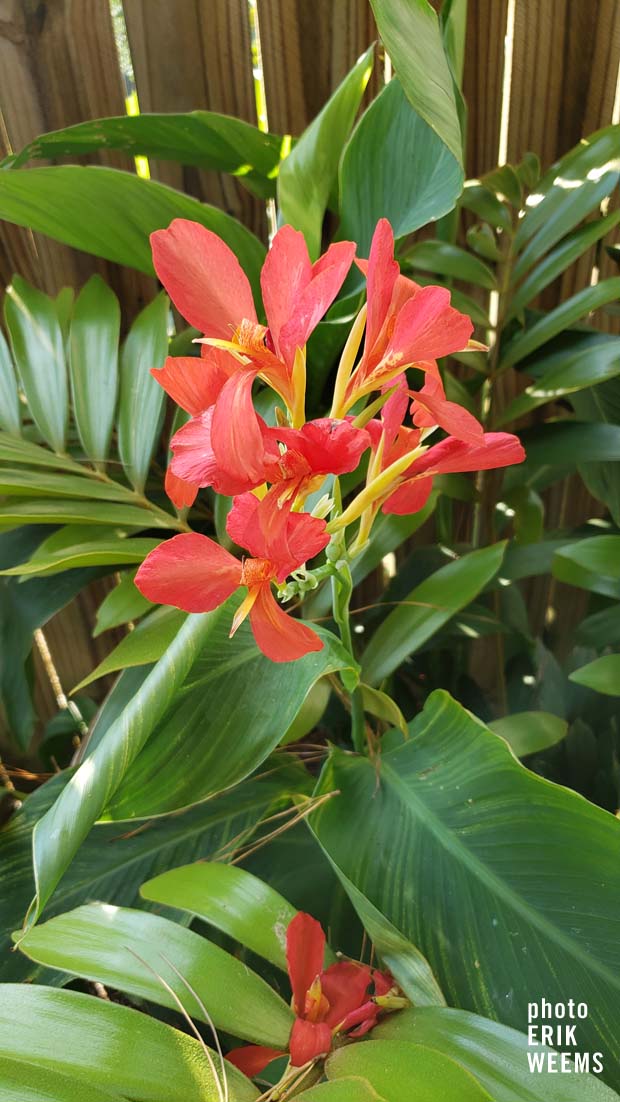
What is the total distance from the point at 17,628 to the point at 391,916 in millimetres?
442

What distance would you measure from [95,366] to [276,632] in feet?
1.50

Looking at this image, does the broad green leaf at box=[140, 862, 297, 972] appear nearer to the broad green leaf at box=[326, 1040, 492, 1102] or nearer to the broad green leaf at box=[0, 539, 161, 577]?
the broad green leaf at box=[326, 1040, 492, 1102]

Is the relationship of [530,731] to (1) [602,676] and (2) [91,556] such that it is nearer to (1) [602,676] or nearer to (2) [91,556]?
(1) [602,676]

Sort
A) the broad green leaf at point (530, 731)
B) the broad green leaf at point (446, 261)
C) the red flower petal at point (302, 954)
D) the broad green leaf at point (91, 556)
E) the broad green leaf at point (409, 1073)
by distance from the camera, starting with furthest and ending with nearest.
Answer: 1. the broad green leaf at point (446, 261)
2. the broad green leaf at point (530, 731)
3. the broad green leaf at point (91, 556)
4. the red flower petal at point (302, 954)
5. the broad green leaf at point (409, 1073)

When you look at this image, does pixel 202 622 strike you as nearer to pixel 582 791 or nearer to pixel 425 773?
pixel 425 773

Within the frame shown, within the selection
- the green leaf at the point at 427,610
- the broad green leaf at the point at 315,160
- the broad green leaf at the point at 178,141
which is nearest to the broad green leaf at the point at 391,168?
the broad green leaf at the point at 315,160

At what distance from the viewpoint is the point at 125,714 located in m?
0.38

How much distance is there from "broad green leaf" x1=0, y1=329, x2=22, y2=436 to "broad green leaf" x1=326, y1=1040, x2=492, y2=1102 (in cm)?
59

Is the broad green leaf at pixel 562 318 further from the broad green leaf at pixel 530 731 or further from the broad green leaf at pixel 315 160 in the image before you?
the broad green leaf at pixel 530 731

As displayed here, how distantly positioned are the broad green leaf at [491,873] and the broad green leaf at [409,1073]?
9 cm

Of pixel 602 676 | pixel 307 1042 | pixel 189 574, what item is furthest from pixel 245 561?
pixel 602 676

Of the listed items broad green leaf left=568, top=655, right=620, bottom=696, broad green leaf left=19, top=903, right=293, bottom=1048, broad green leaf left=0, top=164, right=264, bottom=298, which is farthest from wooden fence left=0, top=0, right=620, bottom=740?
broad green leaf left=19, top=903, right=293, bottom=1048

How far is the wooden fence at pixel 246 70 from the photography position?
83 centimetres

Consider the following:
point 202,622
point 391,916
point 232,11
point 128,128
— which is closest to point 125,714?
point 202,622
